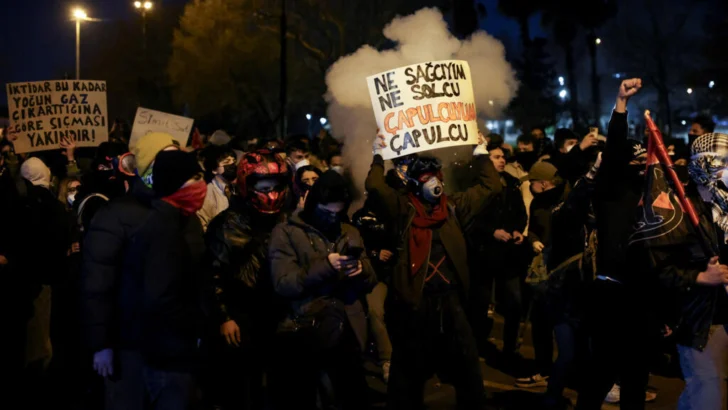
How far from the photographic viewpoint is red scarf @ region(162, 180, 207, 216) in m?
5.03

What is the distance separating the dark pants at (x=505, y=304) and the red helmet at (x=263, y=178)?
12.2 ft

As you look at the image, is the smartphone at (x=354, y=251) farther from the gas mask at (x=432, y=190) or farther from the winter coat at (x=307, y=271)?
the gas mask at (x=432, y=190)

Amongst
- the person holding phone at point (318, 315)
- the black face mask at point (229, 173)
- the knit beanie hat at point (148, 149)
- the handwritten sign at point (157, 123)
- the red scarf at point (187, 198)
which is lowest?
the person holding phone at point (318, 315)

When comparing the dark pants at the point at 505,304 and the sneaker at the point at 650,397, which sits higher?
the dark pants at the point at 505,304

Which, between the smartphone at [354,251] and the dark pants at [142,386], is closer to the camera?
the dark pants at [142,386]

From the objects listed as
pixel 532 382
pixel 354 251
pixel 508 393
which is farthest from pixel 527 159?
pixel 354 251

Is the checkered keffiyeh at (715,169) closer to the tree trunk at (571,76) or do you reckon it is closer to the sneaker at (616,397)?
the sneaker at (616,397)

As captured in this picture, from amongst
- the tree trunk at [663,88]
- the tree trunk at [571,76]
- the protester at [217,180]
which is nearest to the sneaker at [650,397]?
the protester at [217,180]

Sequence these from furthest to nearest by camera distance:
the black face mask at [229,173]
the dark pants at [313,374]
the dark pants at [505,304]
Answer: the dark pants at [505,304] → the black face mask at [229,173] → the dark pants at [313,374]

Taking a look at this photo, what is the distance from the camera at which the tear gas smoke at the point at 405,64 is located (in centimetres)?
966

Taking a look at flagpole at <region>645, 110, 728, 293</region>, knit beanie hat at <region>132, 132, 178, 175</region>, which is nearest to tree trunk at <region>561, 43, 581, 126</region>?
flagpole at <region>645, 110, 728, 293</region>

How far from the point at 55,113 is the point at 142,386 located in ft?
28.5

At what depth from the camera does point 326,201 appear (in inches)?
222

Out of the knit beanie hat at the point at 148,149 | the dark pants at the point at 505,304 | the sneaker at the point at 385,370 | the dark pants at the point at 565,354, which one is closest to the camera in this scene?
the knit beanie hat at the point at 148,149
